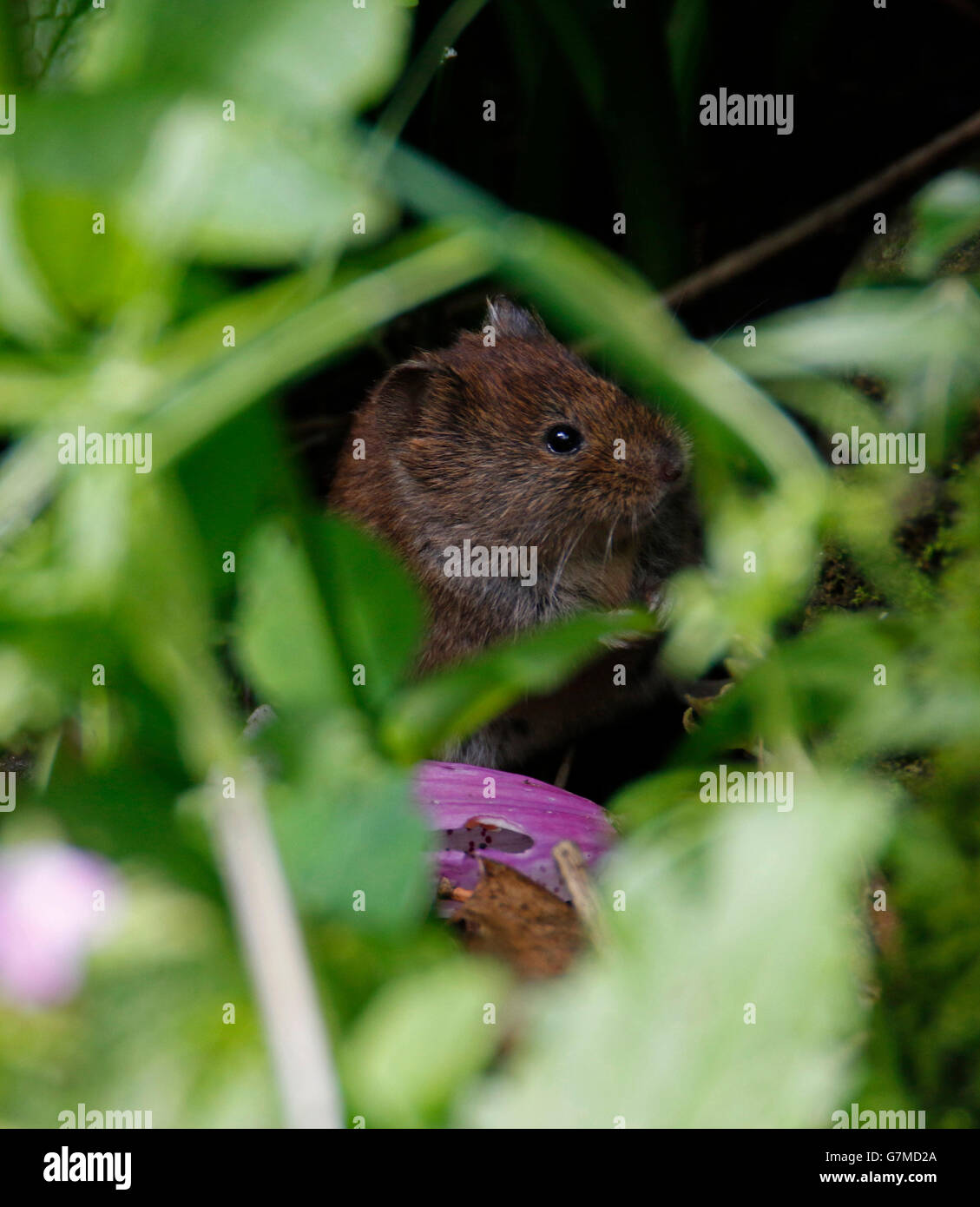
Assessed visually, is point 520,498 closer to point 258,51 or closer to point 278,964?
point 258,51

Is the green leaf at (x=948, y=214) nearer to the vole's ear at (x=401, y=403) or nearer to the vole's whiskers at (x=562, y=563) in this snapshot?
the vole's whiskers at (x=562, y=563)

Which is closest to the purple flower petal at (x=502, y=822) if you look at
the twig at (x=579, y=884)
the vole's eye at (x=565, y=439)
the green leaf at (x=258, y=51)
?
the twig at (x=579, y=884)

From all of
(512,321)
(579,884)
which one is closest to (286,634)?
(579,884)

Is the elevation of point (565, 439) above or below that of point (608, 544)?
above

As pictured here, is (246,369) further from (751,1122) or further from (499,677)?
(751,1122)

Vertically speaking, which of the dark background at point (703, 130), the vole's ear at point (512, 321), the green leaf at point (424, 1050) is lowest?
the green leaf at point (424, 1050)

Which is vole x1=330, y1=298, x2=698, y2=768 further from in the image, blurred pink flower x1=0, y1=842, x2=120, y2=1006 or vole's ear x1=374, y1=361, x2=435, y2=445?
blurred pink flower x1=0, y1=842, x2=120, y2=1006

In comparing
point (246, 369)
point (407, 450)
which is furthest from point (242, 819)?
point (407, 450)
